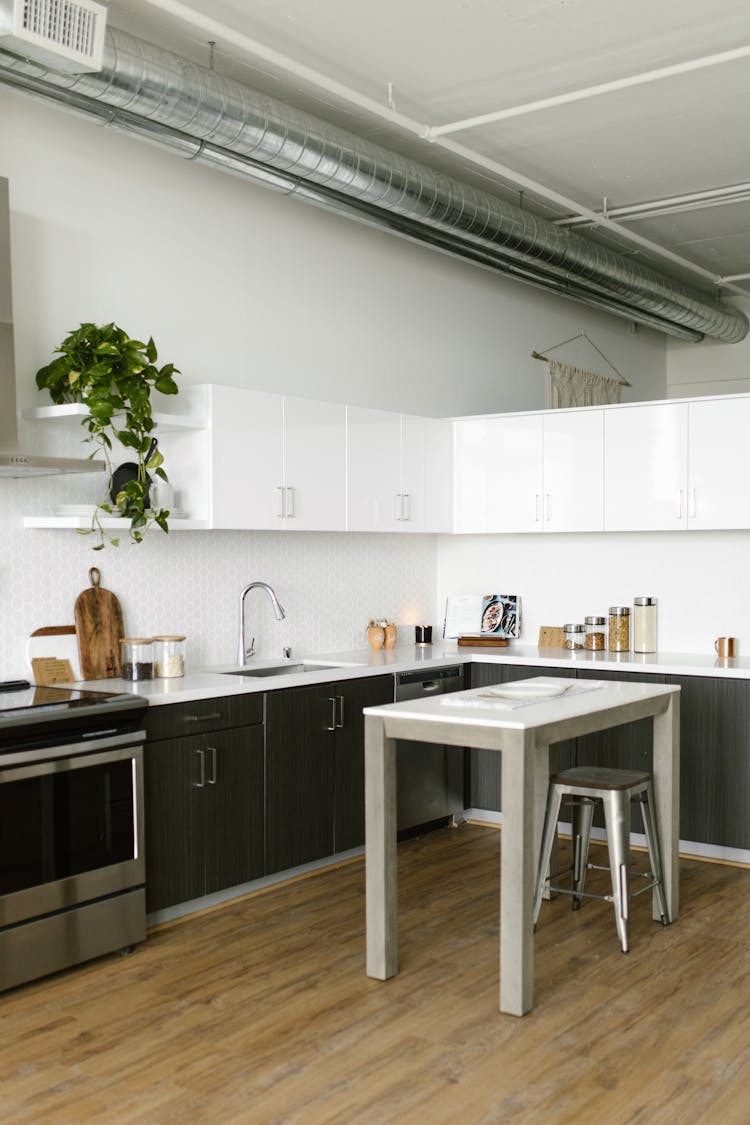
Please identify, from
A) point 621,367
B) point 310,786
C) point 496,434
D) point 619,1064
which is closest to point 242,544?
point 310,786

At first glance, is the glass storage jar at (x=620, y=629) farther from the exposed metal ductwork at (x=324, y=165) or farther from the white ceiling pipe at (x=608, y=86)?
the white ceiling pipe at (x=608, y=86)

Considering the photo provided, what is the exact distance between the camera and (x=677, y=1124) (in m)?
2.91

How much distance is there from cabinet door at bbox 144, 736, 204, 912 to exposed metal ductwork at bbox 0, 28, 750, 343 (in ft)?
7.97

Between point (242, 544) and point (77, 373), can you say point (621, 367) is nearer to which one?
point (242, 544)

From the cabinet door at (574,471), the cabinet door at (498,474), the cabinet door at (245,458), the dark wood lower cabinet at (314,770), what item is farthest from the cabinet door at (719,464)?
the cabinet door at (245,458)

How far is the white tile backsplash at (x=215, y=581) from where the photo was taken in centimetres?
448

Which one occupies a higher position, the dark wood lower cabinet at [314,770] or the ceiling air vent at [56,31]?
the ceiling air vent at [56,31]

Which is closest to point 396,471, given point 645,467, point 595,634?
point 645,467

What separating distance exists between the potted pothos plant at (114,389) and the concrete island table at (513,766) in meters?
1.38

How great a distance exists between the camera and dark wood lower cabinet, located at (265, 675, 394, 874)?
4.86 metres

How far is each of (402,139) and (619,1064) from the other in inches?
166

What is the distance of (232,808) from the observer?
4.64 metres

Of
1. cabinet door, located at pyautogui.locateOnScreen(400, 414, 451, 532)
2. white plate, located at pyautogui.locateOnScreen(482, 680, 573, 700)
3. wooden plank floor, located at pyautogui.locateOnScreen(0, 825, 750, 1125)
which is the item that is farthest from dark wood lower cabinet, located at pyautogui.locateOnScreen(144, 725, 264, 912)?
cabinet door, located at pyautogui.locateOnScreen(400, 414, 451, 532)

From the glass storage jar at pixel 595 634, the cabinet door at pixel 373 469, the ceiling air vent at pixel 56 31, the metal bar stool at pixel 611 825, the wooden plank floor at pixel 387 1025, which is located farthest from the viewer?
the glass storage jar at pixel 595 634
